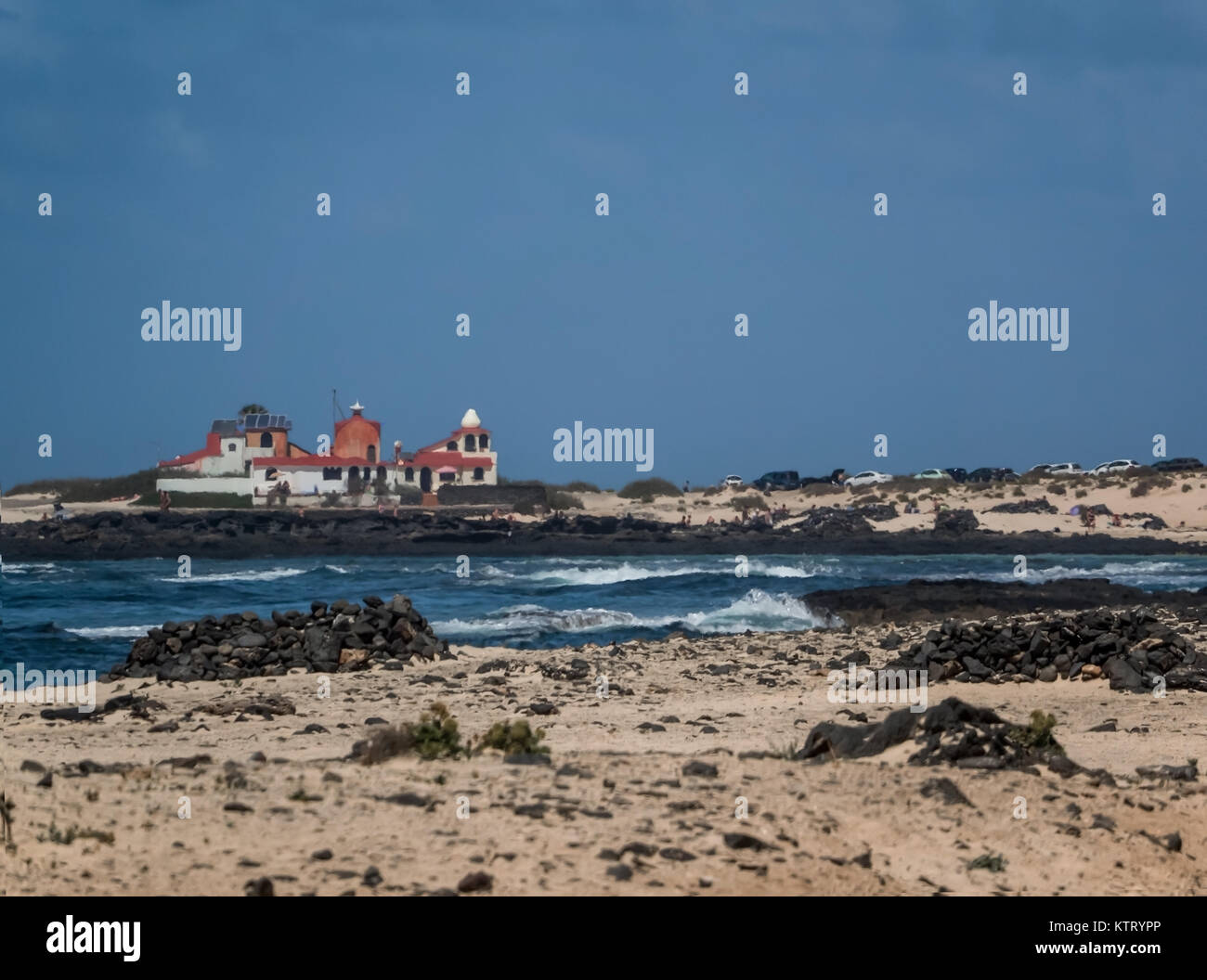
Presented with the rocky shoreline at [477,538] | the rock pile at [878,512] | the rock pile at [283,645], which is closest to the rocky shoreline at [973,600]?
the rock pile at [283,645]

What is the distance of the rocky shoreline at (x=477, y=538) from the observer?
61688 mm

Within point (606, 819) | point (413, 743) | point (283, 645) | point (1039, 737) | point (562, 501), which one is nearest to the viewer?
point (606, 819)

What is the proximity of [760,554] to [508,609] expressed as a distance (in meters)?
32.0

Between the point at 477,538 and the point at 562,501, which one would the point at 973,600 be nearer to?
the point at 477,538

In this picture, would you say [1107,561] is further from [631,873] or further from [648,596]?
[631,873]

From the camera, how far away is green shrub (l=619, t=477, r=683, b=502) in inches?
3661

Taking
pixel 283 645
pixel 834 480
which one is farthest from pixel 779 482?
pixel 283 645

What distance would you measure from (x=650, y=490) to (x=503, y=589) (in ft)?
177

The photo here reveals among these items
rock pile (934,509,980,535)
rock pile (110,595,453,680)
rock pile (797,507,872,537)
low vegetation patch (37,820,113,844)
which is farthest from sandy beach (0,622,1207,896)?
rock pile (797,507,872,537)

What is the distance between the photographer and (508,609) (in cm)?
3312

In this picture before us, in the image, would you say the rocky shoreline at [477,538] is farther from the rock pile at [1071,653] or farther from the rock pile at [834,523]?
the rock pile at [1071,653]

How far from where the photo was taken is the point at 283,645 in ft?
67.1
